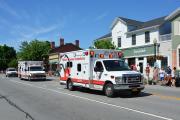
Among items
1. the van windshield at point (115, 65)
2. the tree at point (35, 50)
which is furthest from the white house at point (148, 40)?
the tree at point (35, 50)

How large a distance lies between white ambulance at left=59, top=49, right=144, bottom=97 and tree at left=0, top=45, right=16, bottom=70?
11865 centimetres

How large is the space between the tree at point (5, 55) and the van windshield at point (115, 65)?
405 feet

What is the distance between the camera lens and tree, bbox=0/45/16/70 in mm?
139250

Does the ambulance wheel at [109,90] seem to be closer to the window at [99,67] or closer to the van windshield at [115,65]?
the van windshield at [115,65]

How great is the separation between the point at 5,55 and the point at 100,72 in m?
128

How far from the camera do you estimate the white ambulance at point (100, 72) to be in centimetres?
1806

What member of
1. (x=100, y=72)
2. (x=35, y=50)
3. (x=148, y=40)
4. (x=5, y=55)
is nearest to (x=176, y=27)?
(x=148, y=40)

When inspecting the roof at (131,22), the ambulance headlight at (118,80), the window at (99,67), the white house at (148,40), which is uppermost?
the roof at (131,22)

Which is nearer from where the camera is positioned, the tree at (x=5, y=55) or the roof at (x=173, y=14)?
the roof at (x=173, y=14)

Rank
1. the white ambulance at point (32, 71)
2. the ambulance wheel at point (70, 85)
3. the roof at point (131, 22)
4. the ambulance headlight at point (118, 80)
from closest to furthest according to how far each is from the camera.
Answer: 1. the ambulance headlight at point (118, 80)
2. the ambulance wheel at point (70, 85)
3. the white ambulance at point (32, 71)
4. the roof at point (131, 22)

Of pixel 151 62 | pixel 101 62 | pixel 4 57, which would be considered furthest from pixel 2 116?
pixel 4 57

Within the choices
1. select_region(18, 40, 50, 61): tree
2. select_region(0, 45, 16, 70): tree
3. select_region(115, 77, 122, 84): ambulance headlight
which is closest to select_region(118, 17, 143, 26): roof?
select_region(115, 77, 122, 84): ambulance headlight

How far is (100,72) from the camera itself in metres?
19.5

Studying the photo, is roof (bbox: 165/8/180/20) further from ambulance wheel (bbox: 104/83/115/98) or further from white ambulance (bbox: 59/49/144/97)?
ambulance wheel (bbox: 104/83/115/98)
